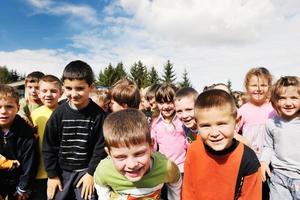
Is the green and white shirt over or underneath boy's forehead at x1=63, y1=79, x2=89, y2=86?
underneath

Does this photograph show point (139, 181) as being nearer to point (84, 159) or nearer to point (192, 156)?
point (192, 156)

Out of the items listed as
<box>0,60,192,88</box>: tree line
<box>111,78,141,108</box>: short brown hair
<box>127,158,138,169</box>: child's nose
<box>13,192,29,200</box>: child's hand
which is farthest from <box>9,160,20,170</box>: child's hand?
<box>0,60,192,88</box>: tree line

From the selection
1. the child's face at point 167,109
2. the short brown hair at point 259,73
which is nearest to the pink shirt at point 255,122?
the short brown hair at point 259,73

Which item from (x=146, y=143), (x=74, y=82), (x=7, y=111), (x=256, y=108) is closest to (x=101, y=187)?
(x=146, y=143)

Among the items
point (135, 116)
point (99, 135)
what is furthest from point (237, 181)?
point (99, 135)

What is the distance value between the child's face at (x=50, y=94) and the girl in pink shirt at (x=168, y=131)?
155 cm

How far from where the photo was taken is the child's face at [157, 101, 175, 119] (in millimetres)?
4754

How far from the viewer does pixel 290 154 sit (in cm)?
368

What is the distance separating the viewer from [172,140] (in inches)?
178

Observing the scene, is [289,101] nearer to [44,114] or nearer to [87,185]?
[87,185]

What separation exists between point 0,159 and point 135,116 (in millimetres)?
1984

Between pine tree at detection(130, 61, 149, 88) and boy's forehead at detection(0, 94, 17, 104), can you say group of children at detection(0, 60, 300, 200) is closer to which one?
boy's forehead at detection(0, 94, 17, 104)

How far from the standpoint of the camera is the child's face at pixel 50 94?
4.34 meters

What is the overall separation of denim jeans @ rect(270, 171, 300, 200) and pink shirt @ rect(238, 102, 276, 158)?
0.50 m
